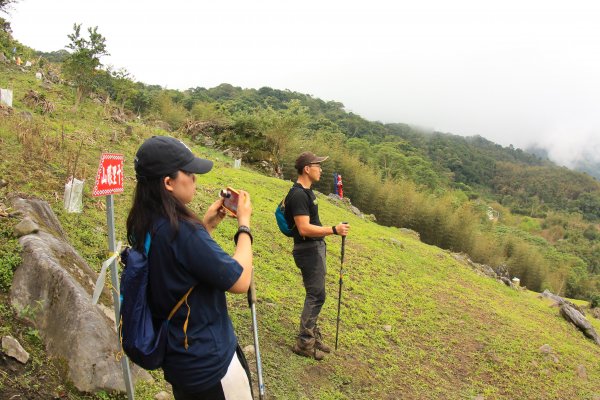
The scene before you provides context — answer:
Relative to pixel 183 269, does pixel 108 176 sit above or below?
above

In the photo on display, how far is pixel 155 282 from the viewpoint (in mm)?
1546

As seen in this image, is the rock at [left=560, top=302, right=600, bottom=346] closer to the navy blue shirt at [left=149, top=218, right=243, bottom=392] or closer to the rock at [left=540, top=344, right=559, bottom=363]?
the rock at [left=540, top=344, right=559, bottom=363]

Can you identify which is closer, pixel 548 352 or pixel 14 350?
pixel 14 350

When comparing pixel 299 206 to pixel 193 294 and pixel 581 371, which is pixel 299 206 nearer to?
pixel 193 294

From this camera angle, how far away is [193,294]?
157 centimetres

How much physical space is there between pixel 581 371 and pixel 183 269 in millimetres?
7316

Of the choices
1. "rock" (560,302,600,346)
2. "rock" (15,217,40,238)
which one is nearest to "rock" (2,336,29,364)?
"rock" (15,217,40,238)

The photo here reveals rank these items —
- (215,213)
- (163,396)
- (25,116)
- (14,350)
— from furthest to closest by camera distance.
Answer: (25,116) → (163,396) → (14,350) → (215,213)

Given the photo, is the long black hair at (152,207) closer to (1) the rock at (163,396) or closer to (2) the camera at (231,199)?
(2) the camera at (231,199)

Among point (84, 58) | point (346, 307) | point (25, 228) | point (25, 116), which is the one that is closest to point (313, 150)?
point (84, 58)

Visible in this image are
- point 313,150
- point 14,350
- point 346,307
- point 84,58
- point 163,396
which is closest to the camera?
point 14,350

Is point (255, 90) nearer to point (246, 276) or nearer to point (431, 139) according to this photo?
point (431, 139)

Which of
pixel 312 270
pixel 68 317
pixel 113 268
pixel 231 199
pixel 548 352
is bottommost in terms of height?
pixel 548 352

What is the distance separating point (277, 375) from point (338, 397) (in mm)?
620
